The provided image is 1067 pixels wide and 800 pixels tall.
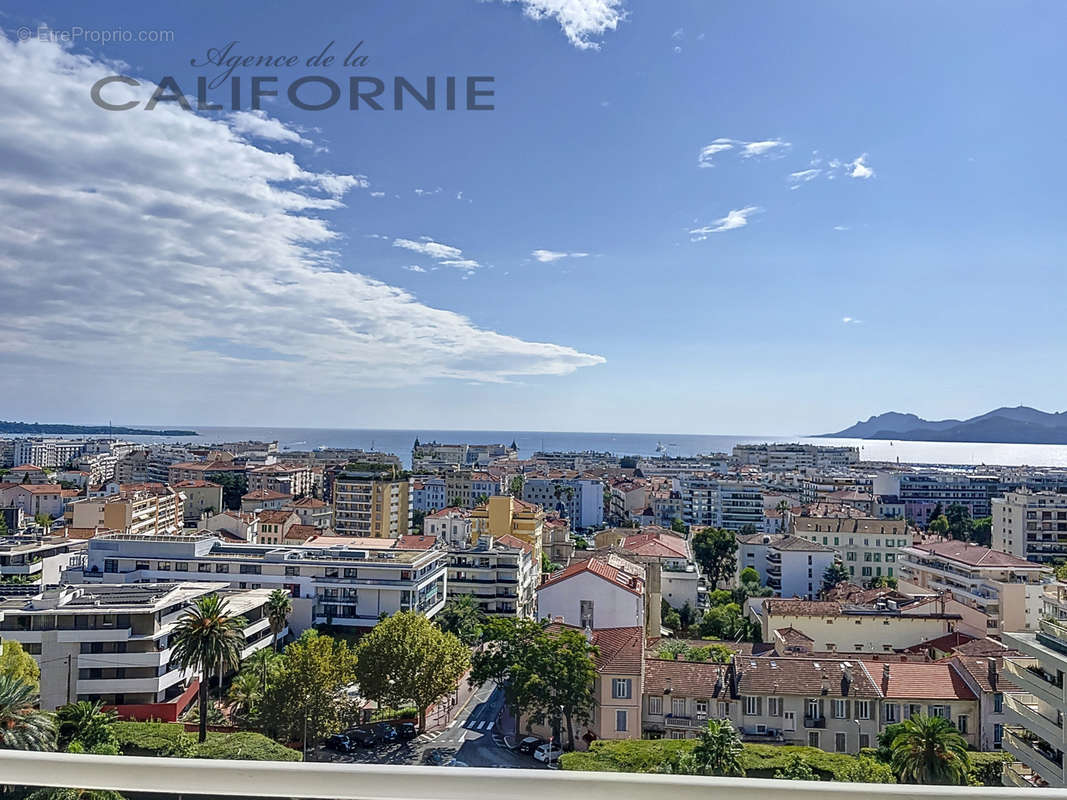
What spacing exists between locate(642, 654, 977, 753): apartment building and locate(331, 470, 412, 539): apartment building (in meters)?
16.1

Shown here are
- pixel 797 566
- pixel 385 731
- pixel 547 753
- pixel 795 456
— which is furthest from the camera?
pixel 795 456

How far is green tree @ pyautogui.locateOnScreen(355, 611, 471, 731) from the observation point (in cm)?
976

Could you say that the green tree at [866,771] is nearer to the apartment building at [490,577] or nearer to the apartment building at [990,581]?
the apartment building at [990,581]

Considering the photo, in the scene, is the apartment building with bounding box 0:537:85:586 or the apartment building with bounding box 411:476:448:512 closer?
the apartment building with bounding box 0:537:85:586

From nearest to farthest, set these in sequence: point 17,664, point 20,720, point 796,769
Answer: point 20,720
point 796,769
point 17,664

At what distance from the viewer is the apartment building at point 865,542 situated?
22031 millimetres

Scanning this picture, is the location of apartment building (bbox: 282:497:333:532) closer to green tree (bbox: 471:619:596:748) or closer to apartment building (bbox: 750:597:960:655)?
apartment building (bbox: 750:597:960:655)

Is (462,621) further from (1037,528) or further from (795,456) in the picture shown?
(795,456)

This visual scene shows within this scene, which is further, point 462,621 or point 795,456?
point 795,456

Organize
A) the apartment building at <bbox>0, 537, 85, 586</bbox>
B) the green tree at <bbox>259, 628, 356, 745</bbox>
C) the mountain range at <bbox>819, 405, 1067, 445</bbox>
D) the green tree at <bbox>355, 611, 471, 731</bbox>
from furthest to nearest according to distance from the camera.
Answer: the mountain range at <bbox>819, 405, 1067, 445</bbox> < the apartment building at <bbox>0, 537, 85, 586</bbox> < the green tree at <bbox>355, 611, 471, 731</bbox> < the green tree at <bbox>259, 628, 356, 745</bbox>

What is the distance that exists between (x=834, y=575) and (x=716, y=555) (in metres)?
3.15

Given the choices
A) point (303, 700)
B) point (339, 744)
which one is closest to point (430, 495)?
point (339, 744)

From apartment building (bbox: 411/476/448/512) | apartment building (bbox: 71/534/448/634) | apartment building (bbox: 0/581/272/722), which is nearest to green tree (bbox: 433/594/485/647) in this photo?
apartment building (bbox: 71/534/448/634)

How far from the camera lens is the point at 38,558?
15.7 metres
